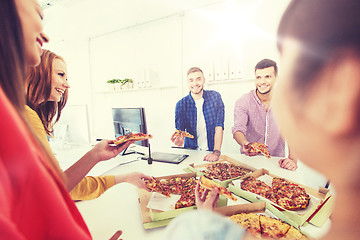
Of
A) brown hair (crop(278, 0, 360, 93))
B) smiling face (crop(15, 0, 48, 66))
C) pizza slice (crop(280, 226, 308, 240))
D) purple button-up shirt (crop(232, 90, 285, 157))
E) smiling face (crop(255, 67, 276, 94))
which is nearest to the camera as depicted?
brown hair (crop(278, 0, 360, 93))

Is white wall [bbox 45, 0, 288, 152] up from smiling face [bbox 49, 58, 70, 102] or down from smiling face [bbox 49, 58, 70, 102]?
up

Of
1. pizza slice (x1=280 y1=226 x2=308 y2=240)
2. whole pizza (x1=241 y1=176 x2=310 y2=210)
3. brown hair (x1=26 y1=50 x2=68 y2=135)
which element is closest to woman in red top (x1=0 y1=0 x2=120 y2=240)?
pizza slice (x1=280 y1=226 x2=308 y2=240)

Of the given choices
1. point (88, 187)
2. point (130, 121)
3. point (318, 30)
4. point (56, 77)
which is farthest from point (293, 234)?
point (56, 77)

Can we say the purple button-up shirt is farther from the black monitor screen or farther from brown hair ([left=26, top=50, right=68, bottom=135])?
brown hair ([left=26, top=50, right=68, bottom=135])

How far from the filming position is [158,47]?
150 inches

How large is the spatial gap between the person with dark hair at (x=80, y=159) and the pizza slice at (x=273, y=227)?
2.34 ft

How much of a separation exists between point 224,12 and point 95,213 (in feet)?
11.9

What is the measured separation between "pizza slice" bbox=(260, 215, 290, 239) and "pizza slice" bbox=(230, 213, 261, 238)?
2 cm

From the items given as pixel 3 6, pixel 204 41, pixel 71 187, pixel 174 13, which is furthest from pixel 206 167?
pixel 174 13

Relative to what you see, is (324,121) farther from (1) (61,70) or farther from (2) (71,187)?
(1) (61,70)

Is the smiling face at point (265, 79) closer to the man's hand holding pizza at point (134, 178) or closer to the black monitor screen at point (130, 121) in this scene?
the black monitor screen at point (130, 121)

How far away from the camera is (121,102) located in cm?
446

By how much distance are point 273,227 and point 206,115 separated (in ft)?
7.21

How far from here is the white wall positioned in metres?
2.94
